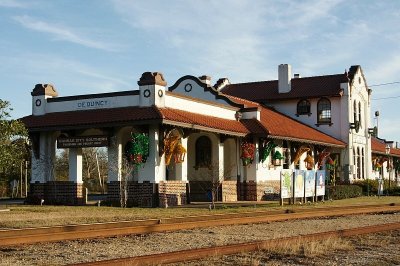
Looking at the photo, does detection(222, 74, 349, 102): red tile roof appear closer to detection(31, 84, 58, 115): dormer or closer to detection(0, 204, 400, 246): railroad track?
detection(31, 84, 58, 115): dormer

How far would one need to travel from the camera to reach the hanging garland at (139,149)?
25.4 metres

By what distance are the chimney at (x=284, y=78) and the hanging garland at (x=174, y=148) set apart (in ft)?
61.5

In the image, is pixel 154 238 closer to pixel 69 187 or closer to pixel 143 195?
pixel 143 195

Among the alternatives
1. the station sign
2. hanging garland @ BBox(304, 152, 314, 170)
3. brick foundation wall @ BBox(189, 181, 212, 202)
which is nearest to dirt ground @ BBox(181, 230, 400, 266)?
the station sign

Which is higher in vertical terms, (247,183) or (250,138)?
(250,138)

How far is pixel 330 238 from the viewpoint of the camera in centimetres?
1292

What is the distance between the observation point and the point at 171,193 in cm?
2680

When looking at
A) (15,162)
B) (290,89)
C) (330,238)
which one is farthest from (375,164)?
(330,238)

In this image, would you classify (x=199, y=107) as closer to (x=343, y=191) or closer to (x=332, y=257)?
(x=343, y=191)

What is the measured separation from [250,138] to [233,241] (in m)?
18.7

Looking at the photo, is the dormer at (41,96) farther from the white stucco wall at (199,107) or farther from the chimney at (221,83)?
the chimney at (221,83)

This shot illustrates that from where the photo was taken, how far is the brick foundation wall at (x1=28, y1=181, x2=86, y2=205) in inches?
1102

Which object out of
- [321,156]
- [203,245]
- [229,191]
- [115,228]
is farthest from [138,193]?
[321,156]

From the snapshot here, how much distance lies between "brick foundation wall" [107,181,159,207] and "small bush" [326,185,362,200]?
1177 centimetres
